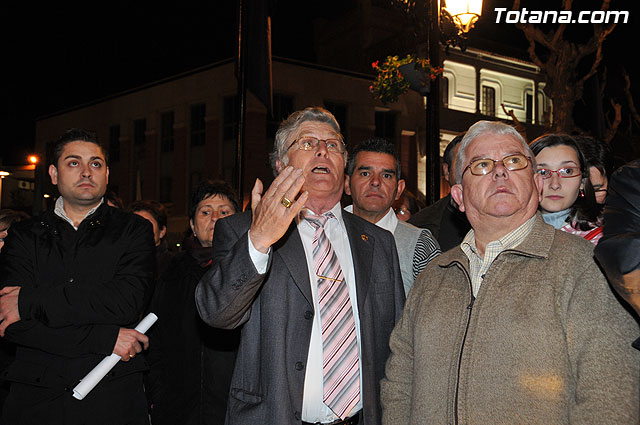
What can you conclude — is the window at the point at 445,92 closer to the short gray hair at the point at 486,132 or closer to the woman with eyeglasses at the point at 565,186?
the woman with eyeglasses at the point at 565,186

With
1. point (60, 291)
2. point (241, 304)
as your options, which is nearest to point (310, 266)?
point (241, 304)

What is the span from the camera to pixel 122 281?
11.1 ft

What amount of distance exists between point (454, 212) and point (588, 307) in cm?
229

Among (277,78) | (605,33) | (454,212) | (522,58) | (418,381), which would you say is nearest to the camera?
(418,381)

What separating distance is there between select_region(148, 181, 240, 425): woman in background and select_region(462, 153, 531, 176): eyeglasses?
185 cm

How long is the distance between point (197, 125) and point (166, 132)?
7.40 feet

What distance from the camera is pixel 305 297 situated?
2.70 meters

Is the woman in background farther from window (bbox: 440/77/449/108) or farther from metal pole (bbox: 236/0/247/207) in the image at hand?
window (bbox: 440/77/449/108)

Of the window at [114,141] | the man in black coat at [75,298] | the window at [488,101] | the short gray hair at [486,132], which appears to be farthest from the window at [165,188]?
the short gray hair at [486,132]

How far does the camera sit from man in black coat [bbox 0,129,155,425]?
3.15 m

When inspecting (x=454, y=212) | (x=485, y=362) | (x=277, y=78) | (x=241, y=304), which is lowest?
(x=485, y=362)

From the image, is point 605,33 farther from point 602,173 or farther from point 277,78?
point 277,78

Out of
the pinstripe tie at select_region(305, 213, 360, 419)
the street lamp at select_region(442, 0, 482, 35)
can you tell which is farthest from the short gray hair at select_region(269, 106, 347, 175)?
the street lamp at select_region(442, 0, 482, 35)

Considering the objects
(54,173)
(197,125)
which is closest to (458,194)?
(54,173)
